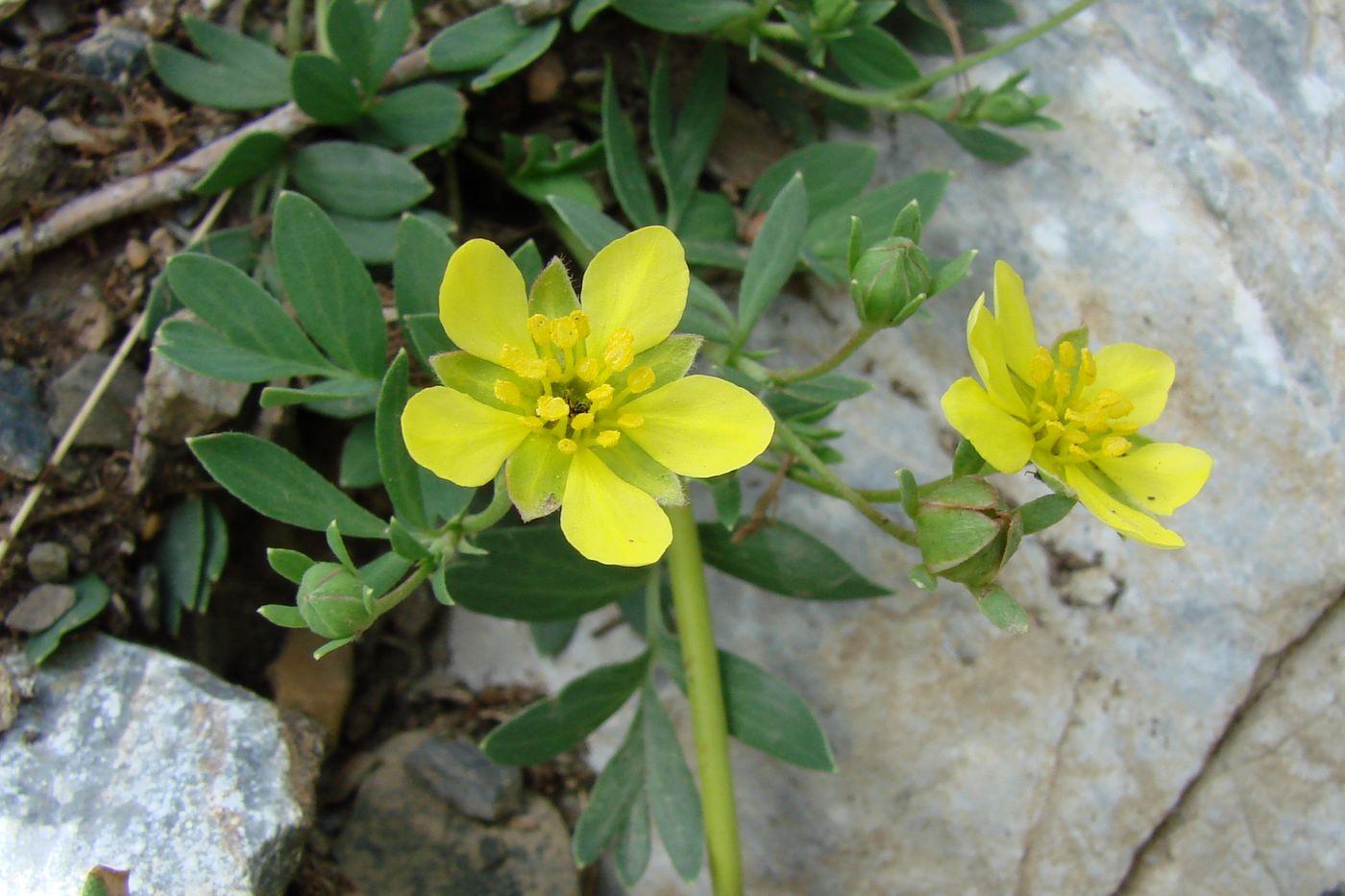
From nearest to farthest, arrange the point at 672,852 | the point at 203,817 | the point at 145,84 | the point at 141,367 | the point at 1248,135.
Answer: the point at 203,817, the point at 672,852, the point at 141,367, the point at 145,84, the point at 1248,135

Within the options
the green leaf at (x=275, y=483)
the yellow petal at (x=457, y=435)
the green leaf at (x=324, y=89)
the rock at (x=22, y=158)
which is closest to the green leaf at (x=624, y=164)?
the green leaf at (x=324, y=89)

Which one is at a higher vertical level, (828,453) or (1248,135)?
(1248,135)

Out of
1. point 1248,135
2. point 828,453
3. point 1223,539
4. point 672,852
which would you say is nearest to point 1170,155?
point 1248,135

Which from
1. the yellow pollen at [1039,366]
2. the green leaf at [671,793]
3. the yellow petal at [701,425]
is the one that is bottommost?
the green leaf at [671,793]

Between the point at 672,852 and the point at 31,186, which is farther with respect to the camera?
the point at 31,186

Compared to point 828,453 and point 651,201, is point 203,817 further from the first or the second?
point 651,201

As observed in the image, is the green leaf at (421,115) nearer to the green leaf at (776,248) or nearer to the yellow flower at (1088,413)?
the green leaf at (776,248)

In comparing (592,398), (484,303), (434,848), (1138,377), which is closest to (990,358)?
(1138,377)

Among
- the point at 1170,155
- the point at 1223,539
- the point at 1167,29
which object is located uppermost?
the point at 1167,29
